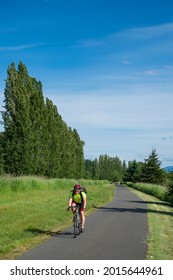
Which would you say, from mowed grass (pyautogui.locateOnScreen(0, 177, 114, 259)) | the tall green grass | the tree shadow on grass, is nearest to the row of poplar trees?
mowed grass (pyautogui.locateOnScreen(0, 177, 114, 259))

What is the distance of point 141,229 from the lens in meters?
15.8

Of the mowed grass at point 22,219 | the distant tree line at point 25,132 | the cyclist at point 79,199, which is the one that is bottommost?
the mowed grass at point 22,219

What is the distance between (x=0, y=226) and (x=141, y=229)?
18.1ft

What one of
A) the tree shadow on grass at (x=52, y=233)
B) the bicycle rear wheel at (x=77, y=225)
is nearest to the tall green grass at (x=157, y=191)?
the tree shadow on grass at (x=52, y=233)

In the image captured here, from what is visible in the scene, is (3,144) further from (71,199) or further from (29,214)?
(71,199)

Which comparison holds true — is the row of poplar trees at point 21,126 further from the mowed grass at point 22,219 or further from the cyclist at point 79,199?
the cyclist at point 79,199

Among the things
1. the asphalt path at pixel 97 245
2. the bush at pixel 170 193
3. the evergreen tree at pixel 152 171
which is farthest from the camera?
the evergreen tree at pixel 152 171

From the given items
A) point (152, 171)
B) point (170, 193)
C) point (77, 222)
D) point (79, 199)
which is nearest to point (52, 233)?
point (77, 222)

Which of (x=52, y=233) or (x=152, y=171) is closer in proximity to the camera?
(x=52, y=233)

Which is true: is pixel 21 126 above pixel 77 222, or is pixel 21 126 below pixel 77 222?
above

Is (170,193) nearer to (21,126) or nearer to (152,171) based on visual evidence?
(21,126)

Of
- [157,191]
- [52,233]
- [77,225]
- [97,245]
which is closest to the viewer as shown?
[97,245]

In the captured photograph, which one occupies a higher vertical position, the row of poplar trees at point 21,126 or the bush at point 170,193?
the row of poplar trees at point 21,126
